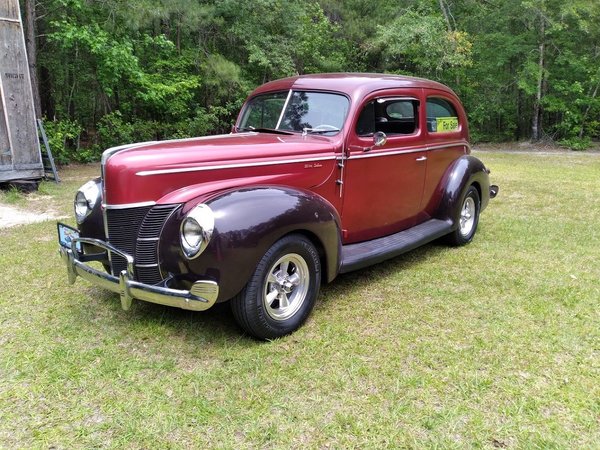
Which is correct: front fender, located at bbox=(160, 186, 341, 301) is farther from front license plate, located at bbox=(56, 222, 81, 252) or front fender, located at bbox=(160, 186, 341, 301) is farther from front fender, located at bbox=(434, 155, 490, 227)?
front fender, located at bbox=(434, 155, 490, 227)

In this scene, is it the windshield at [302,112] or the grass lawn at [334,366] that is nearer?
the grass lawn at [334,366]

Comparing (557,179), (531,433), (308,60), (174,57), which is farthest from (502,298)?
(308,60)

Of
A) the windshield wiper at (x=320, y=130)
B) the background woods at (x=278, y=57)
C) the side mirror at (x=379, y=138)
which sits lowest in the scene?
the side mirror at (x=379, y=138)

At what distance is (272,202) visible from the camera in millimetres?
3211

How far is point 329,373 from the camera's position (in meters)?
2.96

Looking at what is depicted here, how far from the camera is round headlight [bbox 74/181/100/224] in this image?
12.3ft

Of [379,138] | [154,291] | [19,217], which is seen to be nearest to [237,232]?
[154,291]

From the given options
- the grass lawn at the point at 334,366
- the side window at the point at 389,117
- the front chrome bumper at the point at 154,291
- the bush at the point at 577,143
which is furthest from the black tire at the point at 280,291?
the bush at the point at 577,143

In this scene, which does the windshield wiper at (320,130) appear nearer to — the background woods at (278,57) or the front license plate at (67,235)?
the front license plate at (67,235)

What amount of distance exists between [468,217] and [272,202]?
337cm

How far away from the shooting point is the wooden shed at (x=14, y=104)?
8820 millimetres

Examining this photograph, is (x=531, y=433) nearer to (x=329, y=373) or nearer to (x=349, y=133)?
(x=329, y=373)

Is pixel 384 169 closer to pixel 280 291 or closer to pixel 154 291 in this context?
pixel 280 291

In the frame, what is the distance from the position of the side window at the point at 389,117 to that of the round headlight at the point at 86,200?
224cm
